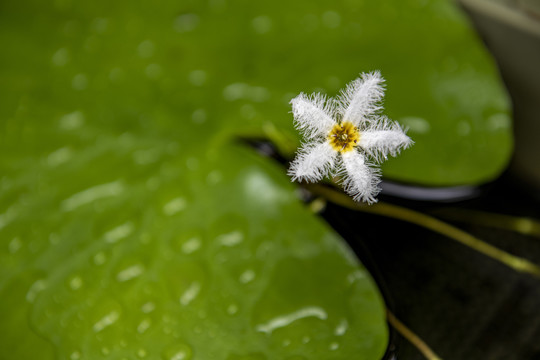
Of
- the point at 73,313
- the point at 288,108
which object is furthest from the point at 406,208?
the point at 73,313

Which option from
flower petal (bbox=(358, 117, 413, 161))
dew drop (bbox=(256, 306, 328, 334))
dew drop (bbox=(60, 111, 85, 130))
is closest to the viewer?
flower petal (bbox=(358, 117, 413, 161))

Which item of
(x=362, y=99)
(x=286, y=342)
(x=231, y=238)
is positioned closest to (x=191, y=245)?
(x=231, y=238)

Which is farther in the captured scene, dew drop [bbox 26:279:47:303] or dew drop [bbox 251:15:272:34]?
dew drop [bbox 251:15:272:34]

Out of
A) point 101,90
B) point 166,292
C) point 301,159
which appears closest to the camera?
point 301,159

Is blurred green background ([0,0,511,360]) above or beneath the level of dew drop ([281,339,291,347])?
above

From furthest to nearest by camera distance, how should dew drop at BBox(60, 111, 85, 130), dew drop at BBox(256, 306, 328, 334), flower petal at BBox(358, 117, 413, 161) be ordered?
dew drop at BBox(60, 111, 85, 130) → dew drop at BBox(256, 306, 328, 334) → flower petal at BBox(358, 117, 413, 161)

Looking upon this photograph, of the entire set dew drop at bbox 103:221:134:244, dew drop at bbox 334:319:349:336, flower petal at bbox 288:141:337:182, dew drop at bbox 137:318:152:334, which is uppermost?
flower petal at bbox 288:141:337:182

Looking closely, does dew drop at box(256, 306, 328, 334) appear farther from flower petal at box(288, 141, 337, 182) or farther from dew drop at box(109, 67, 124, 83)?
→ dew drop at box(109, 67, 124, 83)

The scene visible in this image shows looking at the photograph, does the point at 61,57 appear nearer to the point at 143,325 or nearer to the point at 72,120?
the point at 72,120

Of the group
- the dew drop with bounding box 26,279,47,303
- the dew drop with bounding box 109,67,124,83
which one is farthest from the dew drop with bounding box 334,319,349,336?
the dew drop with bounding box 109,67,124,83

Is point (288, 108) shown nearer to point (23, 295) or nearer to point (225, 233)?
point (225, 233)
